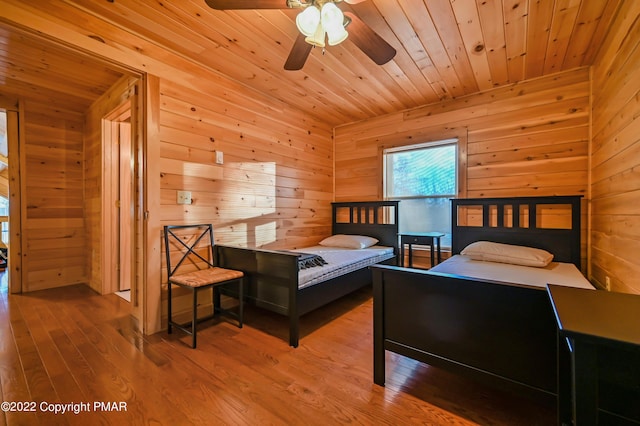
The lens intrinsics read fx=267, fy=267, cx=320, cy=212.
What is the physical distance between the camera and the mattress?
2195 millimetres

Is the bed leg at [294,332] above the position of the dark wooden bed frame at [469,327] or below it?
below

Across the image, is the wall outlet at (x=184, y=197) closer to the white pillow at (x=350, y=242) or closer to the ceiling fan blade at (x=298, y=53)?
the ceiling fan blade at (x=298, y=53)

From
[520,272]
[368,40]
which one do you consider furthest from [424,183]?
[368,40]

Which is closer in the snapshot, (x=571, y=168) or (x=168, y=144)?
(x=168, y=144)

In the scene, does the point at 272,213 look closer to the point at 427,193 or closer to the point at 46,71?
the point at 427,193

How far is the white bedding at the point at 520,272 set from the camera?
6.11 feet

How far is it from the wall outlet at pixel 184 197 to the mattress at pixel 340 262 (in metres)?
1.24

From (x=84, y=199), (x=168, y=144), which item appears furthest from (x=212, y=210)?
(x=84, y=199)

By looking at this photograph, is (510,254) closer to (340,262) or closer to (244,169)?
(340,262)

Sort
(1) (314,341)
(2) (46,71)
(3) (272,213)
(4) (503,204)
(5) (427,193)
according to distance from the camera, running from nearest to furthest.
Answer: (1) (314,341) < (2) (46,71) < (4) (503,204) < (3) (272,213) < (5) (427,193)

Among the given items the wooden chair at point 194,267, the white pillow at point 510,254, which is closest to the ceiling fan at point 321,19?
the wooden chair at point 194,267

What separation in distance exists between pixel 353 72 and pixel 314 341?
252 centimetres

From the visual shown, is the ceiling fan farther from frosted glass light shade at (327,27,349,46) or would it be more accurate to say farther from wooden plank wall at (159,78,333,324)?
wooden plank wall at (159,78,333,324)

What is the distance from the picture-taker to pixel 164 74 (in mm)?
2277
